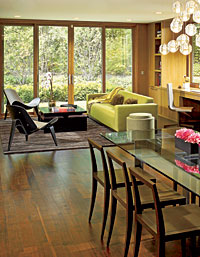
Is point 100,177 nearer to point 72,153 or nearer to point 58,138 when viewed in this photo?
point 72,153

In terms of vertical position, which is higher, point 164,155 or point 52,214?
point 164,155

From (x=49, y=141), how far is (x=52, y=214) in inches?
135

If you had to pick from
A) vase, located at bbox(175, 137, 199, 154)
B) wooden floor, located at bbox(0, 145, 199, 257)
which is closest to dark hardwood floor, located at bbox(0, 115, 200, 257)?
wooden floor, located at bbox(0, 145, 199, 257)

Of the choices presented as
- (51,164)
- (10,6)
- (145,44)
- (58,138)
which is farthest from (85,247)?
(145,44)

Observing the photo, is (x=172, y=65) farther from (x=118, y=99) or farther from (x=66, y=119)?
(x=66, y=119)

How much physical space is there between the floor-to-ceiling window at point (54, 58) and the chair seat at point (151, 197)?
748 cm

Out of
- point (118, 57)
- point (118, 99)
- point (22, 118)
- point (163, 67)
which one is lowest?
point (22, 118)

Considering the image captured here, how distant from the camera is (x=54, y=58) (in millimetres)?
10578

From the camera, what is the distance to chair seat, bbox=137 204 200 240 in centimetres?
260

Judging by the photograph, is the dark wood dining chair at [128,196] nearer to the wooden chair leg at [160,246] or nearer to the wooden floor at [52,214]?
the wooden floor at [52,214]

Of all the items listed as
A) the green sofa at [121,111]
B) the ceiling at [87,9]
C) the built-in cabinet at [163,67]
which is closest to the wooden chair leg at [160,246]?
the ceiling at [87,9]

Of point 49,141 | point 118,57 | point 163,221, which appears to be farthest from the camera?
point 118,57

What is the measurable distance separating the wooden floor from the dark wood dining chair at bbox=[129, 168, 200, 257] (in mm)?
460

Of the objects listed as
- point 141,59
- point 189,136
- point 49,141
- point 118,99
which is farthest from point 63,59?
point 189,136
